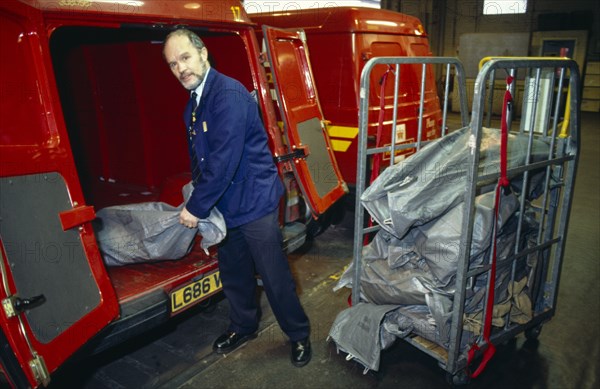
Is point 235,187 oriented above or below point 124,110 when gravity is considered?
below

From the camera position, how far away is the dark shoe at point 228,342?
3.00m

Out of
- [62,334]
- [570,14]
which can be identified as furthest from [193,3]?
[570,14]

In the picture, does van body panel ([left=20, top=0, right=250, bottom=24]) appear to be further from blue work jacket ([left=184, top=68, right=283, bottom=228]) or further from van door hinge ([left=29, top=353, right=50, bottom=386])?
van door hinge ([left=29, top=353, right=50, bottom=386])

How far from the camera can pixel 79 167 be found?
4.76m

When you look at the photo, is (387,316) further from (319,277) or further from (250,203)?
(319,277)

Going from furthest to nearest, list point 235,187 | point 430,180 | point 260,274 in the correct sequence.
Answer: point 260,274, point 235,187, point 430,180

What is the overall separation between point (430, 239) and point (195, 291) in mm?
1463

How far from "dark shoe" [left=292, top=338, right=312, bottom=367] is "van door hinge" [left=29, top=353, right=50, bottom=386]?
1475 mm

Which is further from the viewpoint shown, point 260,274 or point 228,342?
point 228,342

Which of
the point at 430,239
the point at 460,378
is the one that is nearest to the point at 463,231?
the point at 430,239

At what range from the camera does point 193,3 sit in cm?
259

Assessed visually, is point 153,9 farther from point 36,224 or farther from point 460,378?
point 460,378

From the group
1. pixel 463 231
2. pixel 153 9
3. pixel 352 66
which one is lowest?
pixel 463 231

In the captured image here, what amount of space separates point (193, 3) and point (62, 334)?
192 cm
